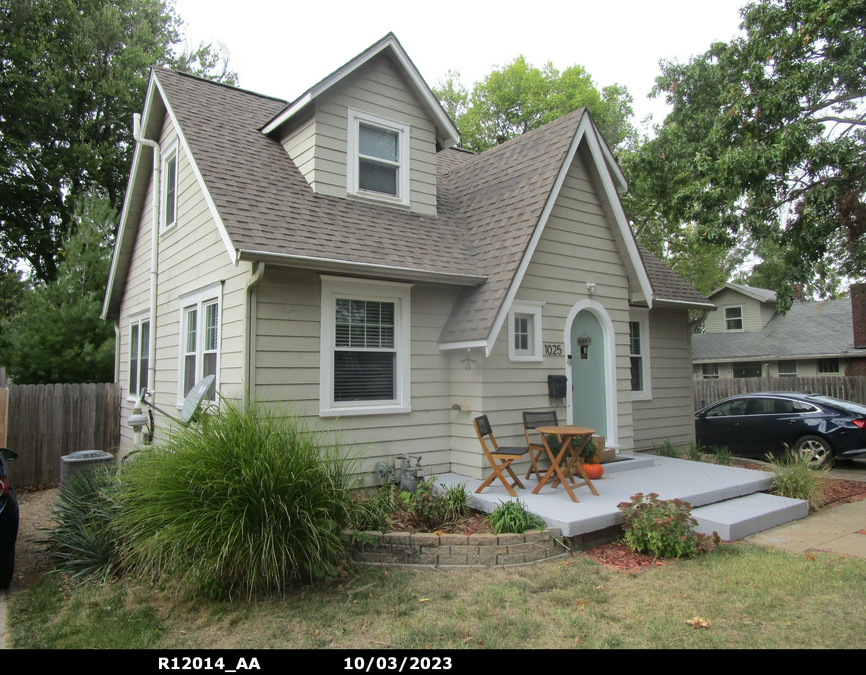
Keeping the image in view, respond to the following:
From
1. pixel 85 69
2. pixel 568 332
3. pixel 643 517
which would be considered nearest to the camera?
pixel 643 517

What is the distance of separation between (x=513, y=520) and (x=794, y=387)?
14695 millimetres

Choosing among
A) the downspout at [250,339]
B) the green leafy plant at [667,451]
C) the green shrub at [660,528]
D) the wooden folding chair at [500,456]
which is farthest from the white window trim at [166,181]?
the green leafy plant at [667,451]

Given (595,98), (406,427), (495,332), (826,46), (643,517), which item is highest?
(595,98)

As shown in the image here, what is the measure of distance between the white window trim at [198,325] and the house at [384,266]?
34 mm

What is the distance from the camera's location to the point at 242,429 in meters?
4.94

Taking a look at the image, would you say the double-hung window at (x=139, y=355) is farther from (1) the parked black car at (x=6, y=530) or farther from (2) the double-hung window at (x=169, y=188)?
(1) the parked black car at (x=6, y=530)

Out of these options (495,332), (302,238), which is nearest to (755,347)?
(495,332)

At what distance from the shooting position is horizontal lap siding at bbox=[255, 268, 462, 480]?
689 centimetres

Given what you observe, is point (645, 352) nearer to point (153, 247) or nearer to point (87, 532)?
point (153, 247)

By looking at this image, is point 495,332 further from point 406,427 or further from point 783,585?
point 783,585

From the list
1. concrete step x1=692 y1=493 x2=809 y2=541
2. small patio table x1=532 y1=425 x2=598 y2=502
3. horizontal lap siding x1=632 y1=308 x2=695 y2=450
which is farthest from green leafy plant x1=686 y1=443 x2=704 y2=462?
small patio table x1=532 y1=425 x2=598 y2=502

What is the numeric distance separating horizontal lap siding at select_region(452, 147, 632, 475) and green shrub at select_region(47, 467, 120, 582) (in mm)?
4293

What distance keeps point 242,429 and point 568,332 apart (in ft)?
17.6

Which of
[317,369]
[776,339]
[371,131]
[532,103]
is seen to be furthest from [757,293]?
[317,369]
